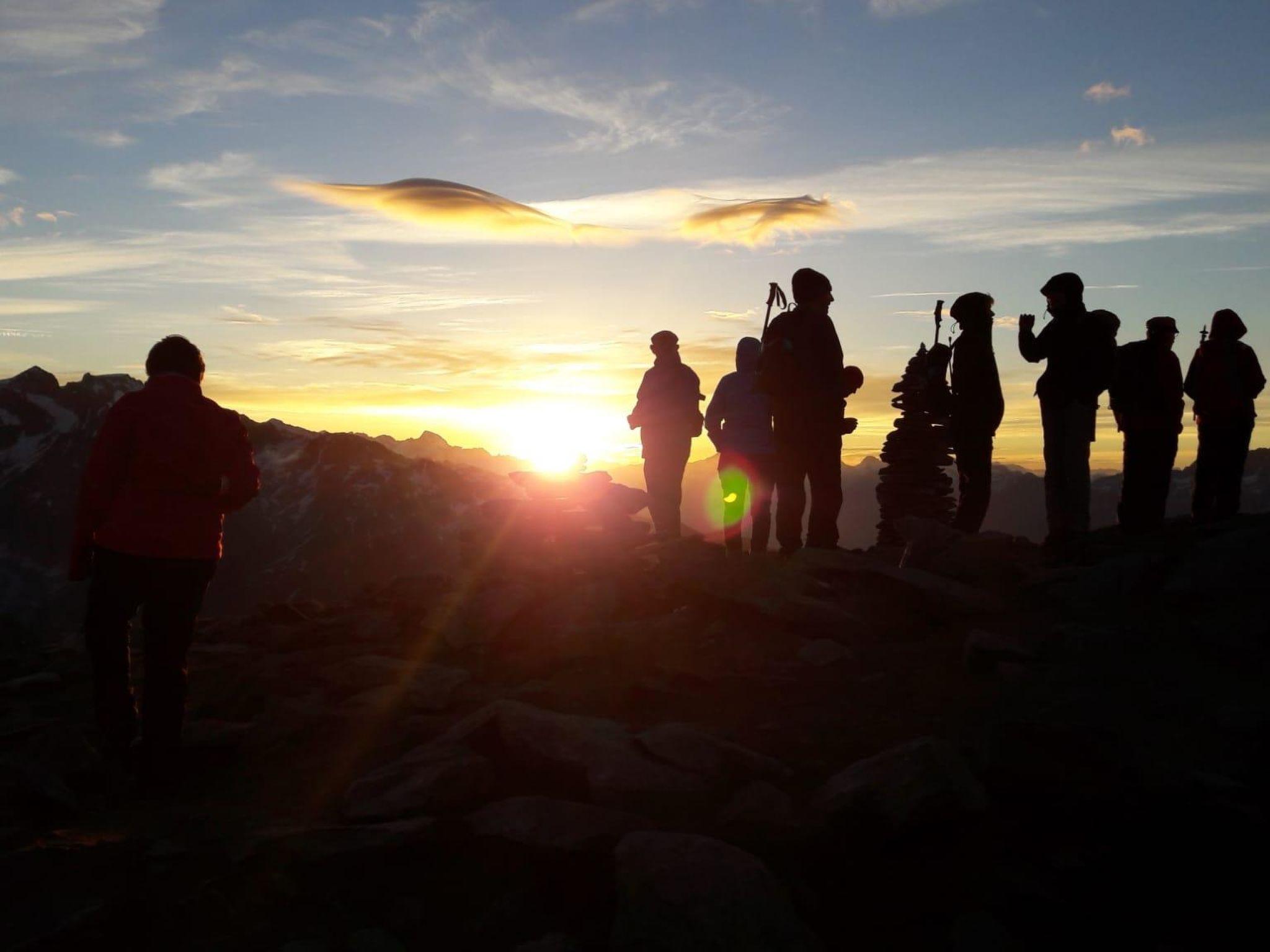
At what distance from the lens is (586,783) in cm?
568

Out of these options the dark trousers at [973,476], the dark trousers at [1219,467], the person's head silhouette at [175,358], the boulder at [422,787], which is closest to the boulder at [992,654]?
the boulder at [422,787]

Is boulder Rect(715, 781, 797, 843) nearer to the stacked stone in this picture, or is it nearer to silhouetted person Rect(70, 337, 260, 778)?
silhouetted person Rect(70, 337, 260, 778)

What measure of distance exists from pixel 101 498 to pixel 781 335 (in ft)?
21.9

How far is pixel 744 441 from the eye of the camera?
12.1 meters

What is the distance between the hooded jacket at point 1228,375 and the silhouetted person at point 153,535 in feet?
39.2

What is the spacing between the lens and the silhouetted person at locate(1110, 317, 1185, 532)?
491 inches

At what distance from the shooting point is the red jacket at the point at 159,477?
6.27 metres

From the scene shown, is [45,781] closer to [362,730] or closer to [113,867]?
[113,867]

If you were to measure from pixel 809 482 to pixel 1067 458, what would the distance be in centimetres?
268

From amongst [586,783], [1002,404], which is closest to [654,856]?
[586,783]

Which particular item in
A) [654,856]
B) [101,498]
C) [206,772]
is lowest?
[206,772]

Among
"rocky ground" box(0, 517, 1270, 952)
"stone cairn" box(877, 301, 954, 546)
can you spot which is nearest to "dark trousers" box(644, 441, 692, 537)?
"rocky ground" box(0, 517, 1270, 952)

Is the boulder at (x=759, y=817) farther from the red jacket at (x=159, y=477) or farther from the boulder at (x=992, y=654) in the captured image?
the red jacket at (x=159, y=477)

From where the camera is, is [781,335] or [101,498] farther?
[781,335]
